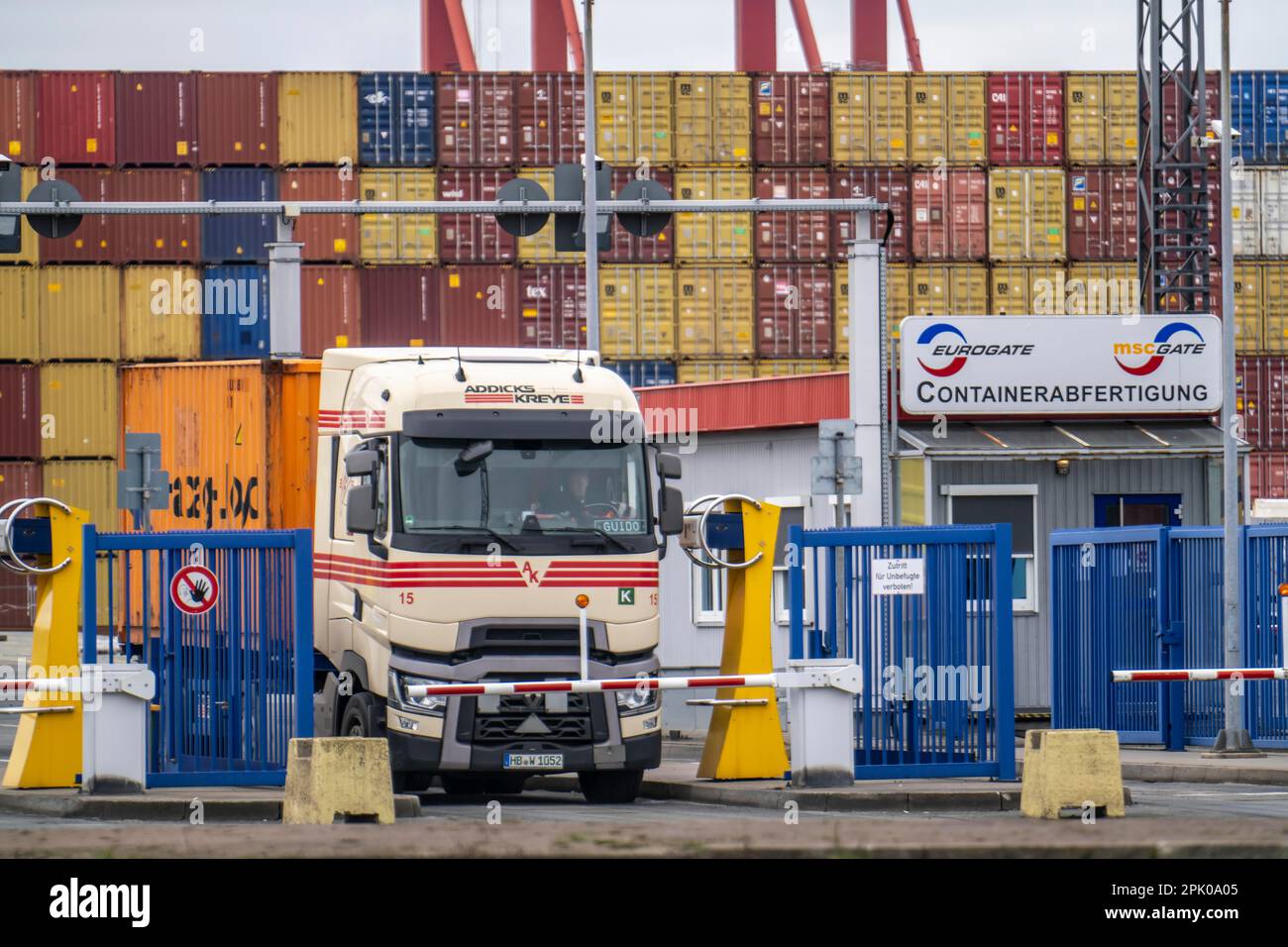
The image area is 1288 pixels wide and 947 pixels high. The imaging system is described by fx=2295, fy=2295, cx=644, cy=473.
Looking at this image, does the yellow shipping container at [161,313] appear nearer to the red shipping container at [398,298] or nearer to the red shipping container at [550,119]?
the red shipping container at [398,298]

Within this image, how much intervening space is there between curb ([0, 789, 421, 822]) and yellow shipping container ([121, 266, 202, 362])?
40660 mm

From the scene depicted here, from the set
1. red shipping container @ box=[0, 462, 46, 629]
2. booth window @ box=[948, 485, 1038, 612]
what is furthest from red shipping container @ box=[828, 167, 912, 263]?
booth window @ box=[948, 485, 1038, 612]

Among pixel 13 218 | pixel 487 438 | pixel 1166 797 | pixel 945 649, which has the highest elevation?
pixel 13 218

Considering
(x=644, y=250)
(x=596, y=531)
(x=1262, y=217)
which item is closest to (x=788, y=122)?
(x=644, y=250)

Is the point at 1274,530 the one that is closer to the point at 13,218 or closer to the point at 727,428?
the point at 727,428

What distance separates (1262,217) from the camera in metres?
57.9

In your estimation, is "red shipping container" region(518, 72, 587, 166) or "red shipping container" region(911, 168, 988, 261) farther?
"red shipping container" region(911, 168, 988, 261)

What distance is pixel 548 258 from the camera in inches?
2175

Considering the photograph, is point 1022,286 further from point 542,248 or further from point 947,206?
point 542,248

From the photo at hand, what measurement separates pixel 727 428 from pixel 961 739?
12.5 metres

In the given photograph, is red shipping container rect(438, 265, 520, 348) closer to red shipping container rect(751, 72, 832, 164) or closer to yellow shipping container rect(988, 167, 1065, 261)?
red shipping container rect(751, 72, 832, 164)

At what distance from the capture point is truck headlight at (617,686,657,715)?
16.0m

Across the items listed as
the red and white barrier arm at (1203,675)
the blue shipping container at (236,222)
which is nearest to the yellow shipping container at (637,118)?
the blue shipping container at (236,222)
